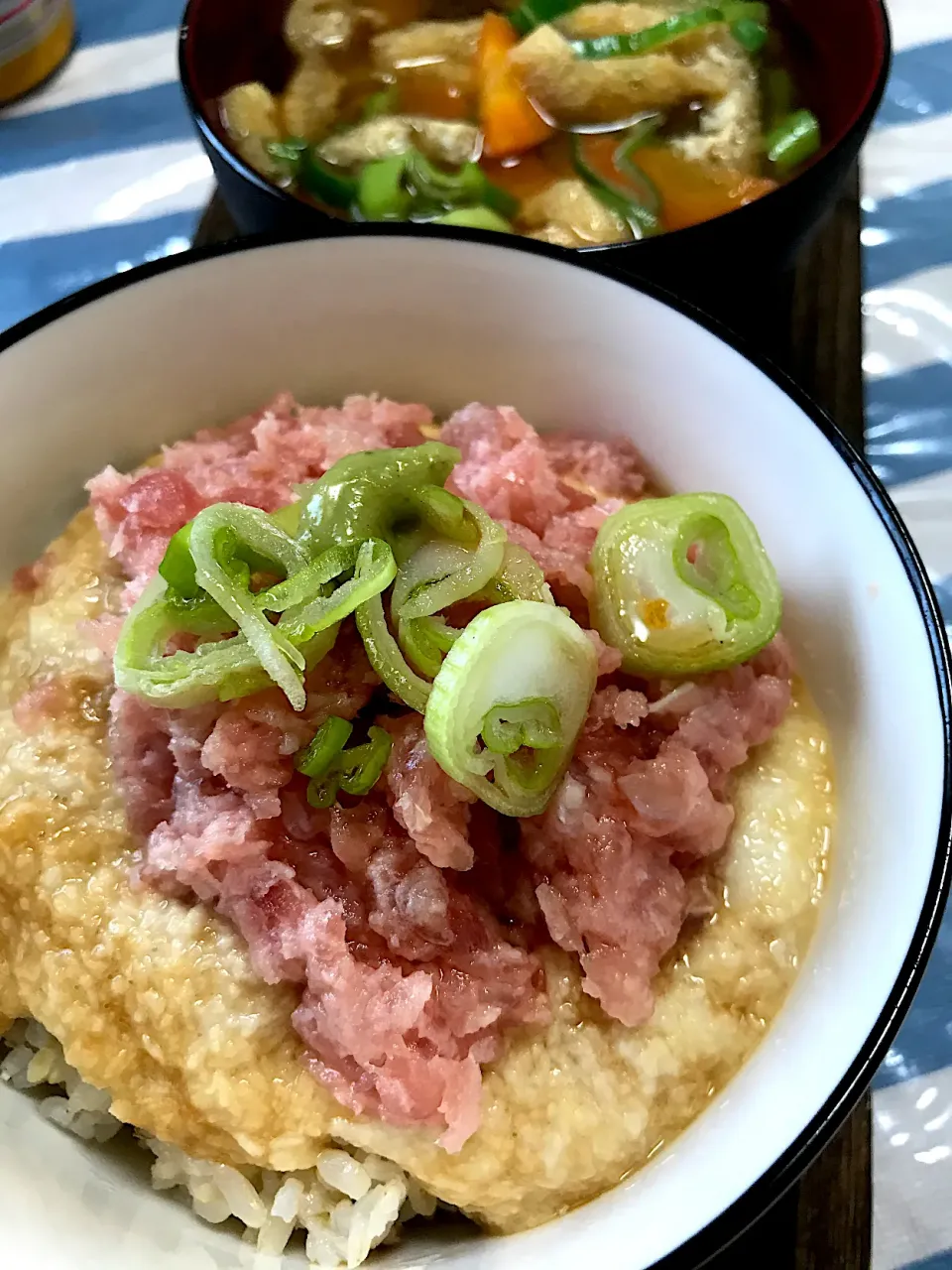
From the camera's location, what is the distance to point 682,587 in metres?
1.39

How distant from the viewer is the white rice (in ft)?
4.13

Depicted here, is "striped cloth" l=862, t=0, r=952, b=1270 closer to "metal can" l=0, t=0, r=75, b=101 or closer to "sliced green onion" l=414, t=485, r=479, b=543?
"sliced green onion" l=414, t=485, r=479, b=543

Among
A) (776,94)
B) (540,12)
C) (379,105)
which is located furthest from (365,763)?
(540,12)

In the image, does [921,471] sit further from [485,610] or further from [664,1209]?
[664,1209]

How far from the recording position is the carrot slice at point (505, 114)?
2314 millimetres

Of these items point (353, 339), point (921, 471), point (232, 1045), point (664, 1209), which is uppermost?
point (353, 339)

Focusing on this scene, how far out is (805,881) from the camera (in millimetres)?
1365

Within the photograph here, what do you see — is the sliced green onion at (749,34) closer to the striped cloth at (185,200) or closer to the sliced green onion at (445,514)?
the striped cloth at (185,200)

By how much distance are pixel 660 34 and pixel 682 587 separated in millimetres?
1507

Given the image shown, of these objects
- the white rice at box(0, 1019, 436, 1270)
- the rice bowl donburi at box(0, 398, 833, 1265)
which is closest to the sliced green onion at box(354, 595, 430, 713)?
the rice bowl donburi at box(0, 398, 833, 1265)

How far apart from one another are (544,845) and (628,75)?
1.73 meters

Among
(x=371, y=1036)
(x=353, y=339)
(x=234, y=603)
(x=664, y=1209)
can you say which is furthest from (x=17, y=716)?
(x=664, y=1209)

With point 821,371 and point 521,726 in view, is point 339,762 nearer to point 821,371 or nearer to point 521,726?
point 521,726

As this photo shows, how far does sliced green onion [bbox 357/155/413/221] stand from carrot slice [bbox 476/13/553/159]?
24cm
